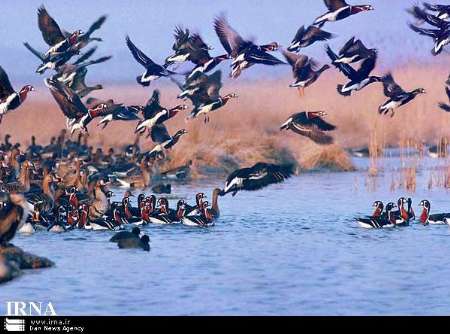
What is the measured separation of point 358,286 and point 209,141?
1391 centimetres

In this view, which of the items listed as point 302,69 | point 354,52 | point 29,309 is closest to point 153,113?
point 302,69

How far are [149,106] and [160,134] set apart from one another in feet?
5.17

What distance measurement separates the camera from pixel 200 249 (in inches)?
781

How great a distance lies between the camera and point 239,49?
25234 millimetres

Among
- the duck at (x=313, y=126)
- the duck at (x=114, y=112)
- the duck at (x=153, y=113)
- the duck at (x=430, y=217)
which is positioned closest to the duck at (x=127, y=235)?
the duck at (x=313, y=126)

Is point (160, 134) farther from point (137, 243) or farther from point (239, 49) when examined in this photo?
point (137, 243)

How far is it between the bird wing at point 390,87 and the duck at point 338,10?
2.13 metres

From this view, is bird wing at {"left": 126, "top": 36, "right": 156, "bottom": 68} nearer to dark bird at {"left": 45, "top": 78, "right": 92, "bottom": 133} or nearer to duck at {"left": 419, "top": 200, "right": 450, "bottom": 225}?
dark bird at {"left": 45, "top": 78, "right": 92, "bottom": 133}

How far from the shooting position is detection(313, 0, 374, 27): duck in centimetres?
2502
